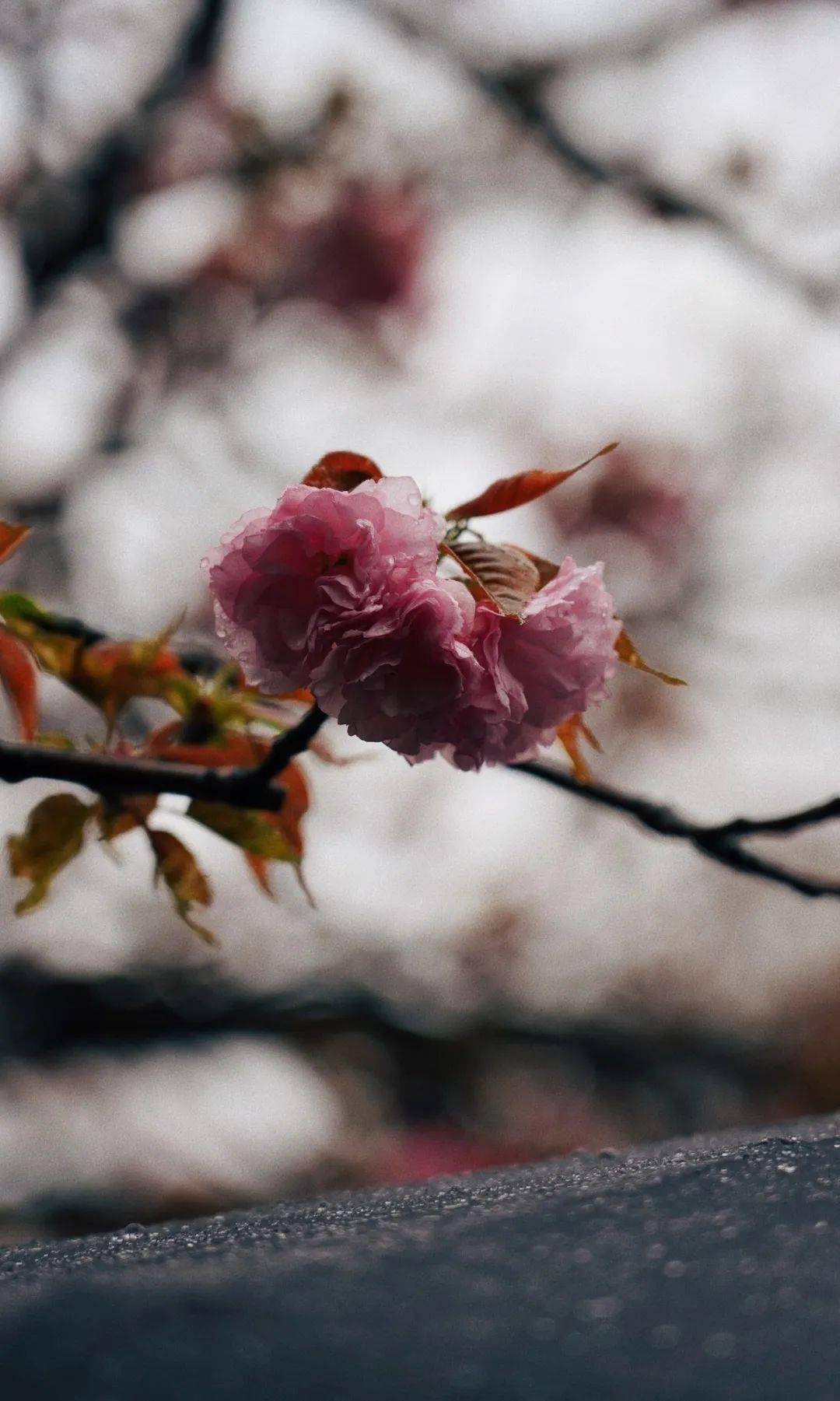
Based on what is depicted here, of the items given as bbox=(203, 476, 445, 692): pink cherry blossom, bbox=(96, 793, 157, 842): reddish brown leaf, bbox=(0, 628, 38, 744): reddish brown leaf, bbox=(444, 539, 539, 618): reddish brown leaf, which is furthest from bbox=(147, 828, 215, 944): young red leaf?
bbox=(444, 539, 539, 618): reddish brown leaf

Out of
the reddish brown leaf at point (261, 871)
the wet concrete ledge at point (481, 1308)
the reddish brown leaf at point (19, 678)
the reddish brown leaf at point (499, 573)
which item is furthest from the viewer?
the reddish brown leaf at point (261, 871)

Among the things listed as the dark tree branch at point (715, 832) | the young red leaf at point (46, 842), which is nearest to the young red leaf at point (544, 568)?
the dark tree branch at point (715, 832)

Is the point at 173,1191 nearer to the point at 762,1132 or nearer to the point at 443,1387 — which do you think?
the point at 762,1132

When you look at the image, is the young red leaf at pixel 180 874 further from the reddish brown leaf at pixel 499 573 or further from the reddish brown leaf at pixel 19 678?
the reddish brown leaf at pixel 499 573

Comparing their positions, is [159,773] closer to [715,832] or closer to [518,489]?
[518,489]

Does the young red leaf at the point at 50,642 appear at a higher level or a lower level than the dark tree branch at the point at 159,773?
higher

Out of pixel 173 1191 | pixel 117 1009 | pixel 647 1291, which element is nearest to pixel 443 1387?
pixel 647 1291

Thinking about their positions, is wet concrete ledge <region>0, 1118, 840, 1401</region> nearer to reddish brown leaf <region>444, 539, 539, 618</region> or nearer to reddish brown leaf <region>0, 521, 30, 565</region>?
reddish brown leaf <region>444, 539, 539, 618</region>
